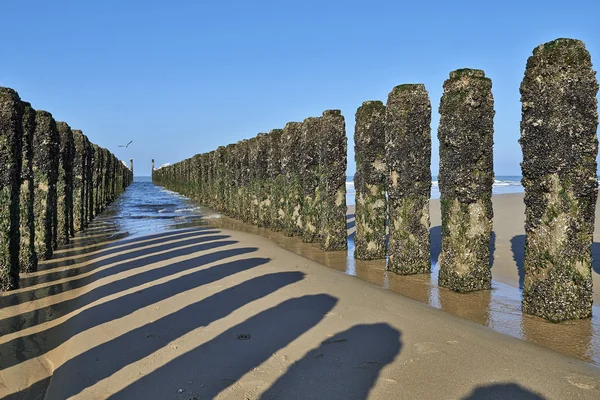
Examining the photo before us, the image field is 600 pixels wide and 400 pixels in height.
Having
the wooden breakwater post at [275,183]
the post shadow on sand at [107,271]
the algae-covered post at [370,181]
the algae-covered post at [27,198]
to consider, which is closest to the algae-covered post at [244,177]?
the wooden breakwater post at [275,183]

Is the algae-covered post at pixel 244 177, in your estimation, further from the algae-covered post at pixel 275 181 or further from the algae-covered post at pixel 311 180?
the algae-covered post at pixel 311 180

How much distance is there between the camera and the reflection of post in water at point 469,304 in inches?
249

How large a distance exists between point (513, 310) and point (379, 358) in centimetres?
309

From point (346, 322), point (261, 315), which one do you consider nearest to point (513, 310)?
point (346, 322)

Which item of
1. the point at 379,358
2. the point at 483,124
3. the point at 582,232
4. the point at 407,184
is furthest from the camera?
the point at 407,184

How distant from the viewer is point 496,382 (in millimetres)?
3977

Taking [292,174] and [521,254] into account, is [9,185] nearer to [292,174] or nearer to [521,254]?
[292,174]

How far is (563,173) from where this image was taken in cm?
588

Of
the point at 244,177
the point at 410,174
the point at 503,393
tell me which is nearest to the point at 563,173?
the point at 410,174

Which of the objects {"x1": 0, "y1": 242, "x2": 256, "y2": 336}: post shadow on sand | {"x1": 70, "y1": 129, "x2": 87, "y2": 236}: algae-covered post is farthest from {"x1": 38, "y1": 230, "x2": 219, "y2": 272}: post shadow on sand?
{"x1": 70, "y1": 129, "x2": 87, "y2": 236}: algae-covered post

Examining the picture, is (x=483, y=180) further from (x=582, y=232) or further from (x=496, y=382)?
(x=496, y=382)

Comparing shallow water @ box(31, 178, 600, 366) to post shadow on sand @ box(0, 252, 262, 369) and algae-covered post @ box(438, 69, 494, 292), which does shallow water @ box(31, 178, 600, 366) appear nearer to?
algae-covered post @ box(438, 69, 494, 292)

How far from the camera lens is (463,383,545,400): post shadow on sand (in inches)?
147

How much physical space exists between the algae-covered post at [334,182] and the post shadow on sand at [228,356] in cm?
563
